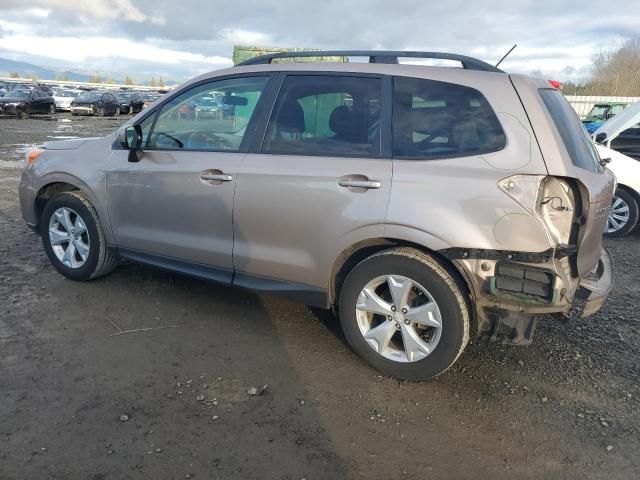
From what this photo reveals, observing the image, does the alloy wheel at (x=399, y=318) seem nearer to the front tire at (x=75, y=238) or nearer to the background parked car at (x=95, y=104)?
the front tire at (x=75, y=238)

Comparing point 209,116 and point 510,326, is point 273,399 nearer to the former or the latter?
point 510,326

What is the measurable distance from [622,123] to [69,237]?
719 cm

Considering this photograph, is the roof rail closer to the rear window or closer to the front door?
the rear window

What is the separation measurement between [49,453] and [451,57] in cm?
322

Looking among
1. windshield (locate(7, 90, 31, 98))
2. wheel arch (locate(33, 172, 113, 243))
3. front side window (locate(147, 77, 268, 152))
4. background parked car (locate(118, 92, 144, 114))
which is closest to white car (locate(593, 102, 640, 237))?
front side window (locate(147, 77, 268, 152))

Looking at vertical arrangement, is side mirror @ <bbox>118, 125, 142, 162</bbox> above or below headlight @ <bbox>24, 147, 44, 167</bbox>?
above

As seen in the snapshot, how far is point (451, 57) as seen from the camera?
3.37 meters

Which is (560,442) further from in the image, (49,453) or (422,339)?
(49,453)

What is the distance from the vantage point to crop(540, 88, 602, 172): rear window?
305 cm

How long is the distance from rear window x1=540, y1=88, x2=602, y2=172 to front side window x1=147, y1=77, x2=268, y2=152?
1.91 meters

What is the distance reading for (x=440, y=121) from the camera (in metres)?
3.12

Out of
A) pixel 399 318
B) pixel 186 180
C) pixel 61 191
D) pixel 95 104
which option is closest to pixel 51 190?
pixel 61 191

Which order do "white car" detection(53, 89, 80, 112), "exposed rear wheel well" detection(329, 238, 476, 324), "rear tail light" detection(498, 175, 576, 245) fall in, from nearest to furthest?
1. "rear tail light" detection(498, 175, 576, 245)
2. "exposed rear wheel well" detection(329, 238, 476, 324)
3. "white car" detection(53, 89, 80, 112)

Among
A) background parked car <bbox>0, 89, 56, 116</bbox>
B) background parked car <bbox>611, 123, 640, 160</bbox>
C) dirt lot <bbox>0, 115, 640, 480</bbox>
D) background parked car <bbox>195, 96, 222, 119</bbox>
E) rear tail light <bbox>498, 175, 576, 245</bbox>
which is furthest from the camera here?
background parked car <bbox>0, 89, 56, 116</bbox>
